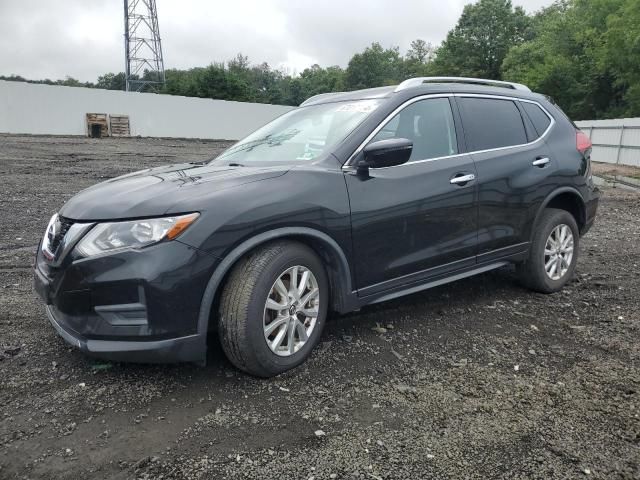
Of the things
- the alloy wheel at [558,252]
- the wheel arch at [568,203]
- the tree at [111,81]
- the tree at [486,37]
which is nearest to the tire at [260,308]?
the wheel arch at [568,203]

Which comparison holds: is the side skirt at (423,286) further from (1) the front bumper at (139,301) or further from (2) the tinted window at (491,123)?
(1) the front bumper at (139,301)

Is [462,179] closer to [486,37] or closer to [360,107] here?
[360,107]

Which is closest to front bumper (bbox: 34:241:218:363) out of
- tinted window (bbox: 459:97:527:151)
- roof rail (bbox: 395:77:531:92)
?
roof rail (bbox: 395:77:531:92)

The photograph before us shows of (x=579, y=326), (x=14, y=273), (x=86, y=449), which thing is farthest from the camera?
(x=14, y=273)

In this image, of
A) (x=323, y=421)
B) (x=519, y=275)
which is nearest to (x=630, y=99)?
(x=519, y=275)

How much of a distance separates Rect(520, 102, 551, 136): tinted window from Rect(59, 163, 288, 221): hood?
2.67 meters

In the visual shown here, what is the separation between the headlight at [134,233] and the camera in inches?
112

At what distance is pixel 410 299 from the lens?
471 centimetres

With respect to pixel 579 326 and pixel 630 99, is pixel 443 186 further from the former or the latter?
pixel 630 99

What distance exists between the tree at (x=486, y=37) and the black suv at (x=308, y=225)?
68415mm

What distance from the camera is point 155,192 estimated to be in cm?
306

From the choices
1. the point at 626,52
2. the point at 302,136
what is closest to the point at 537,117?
the point at 302,136

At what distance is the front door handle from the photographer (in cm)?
400

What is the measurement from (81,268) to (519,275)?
3.70 m
